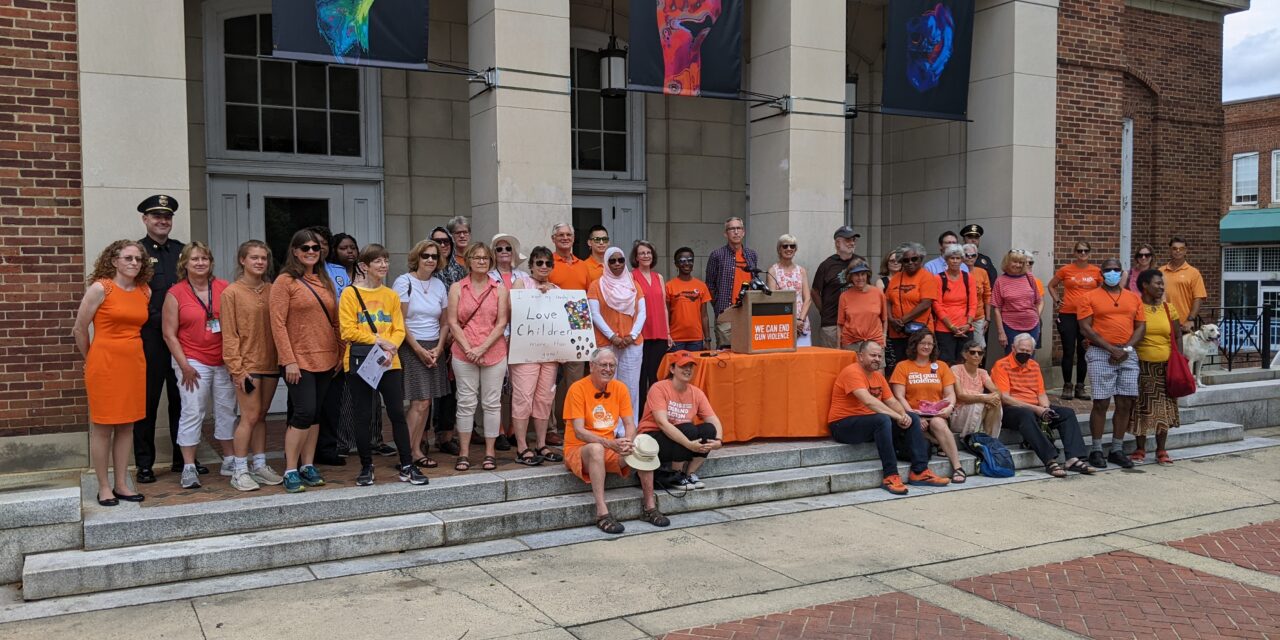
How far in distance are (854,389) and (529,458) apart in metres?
2.96

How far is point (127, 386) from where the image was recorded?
6.45m

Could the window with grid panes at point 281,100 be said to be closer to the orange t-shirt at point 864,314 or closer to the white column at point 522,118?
the white column at point 522,118

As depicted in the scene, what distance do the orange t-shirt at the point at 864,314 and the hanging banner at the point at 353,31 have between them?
4.72m

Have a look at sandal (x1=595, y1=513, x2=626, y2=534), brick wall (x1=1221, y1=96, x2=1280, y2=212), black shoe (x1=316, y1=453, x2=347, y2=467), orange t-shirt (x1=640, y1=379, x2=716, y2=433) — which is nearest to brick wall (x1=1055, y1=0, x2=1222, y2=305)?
orange t-shirt (x1=640, y1=379, x2=716, y2=433)

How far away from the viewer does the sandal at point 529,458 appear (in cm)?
767

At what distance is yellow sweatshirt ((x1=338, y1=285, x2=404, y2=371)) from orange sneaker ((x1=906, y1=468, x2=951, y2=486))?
15.0 ft

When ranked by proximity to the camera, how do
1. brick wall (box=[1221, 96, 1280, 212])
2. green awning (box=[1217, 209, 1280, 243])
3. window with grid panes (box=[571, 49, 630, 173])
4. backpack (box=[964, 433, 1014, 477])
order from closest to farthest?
1. backpack (box=[964, 433, 1014, 477])
2. window with grid panes (box=[571, 49, 630, 173])
3. green awning (box=[1217, 209, 1280, 243])
4. brick wall (box=[1221, 96, 1280, 212])

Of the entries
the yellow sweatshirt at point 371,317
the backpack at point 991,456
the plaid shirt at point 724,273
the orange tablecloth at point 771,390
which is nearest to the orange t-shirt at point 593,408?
the yellow sweatshirt at point 371,317

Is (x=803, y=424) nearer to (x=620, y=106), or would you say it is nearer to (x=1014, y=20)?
(x=620, y=106)

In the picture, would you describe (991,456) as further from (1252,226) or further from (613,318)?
(1252,226)

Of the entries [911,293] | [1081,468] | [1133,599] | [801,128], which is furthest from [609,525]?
[801,128]

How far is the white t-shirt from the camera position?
24.5 feet

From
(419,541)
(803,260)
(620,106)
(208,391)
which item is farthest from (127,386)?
(620,106)

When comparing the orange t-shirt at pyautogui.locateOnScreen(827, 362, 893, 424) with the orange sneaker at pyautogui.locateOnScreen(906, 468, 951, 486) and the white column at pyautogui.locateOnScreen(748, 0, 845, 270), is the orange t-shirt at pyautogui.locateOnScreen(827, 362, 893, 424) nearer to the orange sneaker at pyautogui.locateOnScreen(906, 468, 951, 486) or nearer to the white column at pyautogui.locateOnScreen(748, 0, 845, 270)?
the orange sneaker at pyautogui.locateOnScreen(906, 468, 951, 486)
